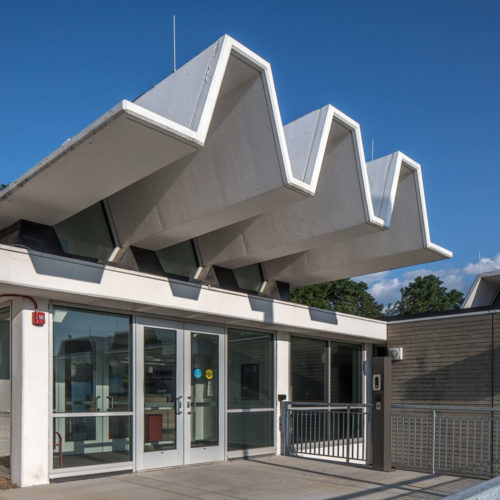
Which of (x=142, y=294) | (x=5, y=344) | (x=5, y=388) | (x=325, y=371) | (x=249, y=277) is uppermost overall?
(x=249, y=277)

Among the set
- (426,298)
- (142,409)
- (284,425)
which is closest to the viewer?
(142,409)

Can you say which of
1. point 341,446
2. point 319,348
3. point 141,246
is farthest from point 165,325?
point 341,446

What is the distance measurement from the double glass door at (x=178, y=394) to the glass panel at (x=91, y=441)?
0.79 ft

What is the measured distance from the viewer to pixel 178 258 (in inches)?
376

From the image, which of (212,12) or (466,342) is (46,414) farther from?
(466,342)

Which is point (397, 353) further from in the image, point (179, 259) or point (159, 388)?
point (159, 388)

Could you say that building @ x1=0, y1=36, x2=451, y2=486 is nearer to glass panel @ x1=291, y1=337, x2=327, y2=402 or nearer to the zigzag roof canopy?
the zigzag roof canopy

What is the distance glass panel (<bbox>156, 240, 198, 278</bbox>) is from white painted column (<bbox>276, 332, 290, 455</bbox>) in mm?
2138

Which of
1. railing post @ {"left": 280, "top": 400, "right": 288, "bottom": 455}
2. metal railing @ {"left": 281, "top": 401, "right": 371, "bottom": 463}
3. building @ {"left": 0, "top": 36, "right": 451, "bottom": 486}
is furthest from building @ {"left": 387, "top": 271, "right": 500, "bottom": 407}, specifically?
railing post @ {"left": 280, "top": 400, "right": 288, "bottom": 455}

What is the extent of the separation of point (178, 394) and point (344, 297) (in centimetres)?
3428

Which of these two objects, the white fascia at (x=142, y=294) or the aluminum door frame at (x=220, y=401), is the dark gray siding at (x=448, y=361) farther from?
the aluminum door frame at (x=220, y=401)

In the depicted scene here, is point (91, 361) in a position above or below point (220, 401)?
above

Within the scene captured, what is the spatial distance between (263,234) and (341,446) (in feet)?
16.6

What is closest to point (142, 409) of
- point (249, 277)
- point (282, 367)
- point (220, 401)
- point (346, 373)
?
point (220, 401)
